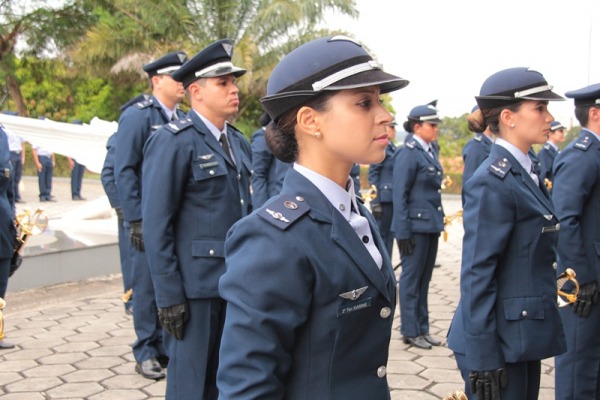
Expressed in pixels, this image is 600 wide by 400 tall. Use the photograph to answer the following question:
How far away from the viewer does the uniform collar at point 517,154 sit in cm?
301

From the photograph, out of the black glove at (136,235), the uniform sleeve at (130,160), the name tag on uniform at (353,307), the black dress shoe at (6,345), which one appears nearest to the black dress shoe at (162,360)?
the black glove at (136,235)

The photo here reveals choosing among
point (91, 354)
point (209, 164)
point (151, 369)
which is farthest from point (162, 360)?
point (209, 164)

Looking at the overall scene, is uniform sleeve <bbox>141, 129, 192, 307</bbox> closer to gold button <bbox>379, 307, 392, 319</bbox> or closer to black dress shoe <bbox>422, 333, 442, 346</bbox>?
gold button <bbox>379, 307, 392, 319</bbox>

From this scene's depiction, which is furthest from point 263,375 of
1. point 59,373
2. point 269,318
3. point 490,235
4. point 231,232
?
point 59,373

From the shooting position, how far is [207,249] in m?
3.55

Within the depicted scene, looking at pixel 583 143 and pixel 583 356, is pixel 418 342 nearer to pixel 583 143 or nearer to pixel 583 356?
pixel 583 356

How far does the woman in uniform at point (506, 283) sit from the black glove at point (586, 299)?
861 mm

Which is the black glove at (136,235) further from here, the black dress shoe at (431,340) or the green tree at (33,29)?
the green tree at (33,29)

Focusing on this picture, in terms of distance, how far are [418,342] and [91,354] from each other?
98.0 inches

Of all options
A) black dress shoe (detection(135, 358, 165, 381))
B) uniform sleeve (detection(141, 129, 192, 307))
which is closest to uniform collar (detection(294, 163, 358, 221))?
uniform sleeve (detection(141, 129, 192, 307))

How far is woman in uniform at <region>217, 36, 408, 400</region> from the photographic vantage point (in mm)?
1639

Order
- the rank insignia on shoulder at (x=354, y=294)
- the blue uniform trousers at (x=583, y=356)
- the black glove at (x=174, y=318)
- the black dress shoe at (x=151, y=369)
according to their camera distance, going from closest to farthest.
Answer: the rank insignia on shoulder at (x=354, y=294) → the black glove at (x=174, y=318) → the blue uniform trousers at (x=583, y=356) → the black dress shoe at (x=151, y=369)

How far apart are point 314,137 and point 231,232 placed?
0.32 m

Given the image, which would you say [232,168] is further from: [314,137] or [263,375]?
[263,375]
